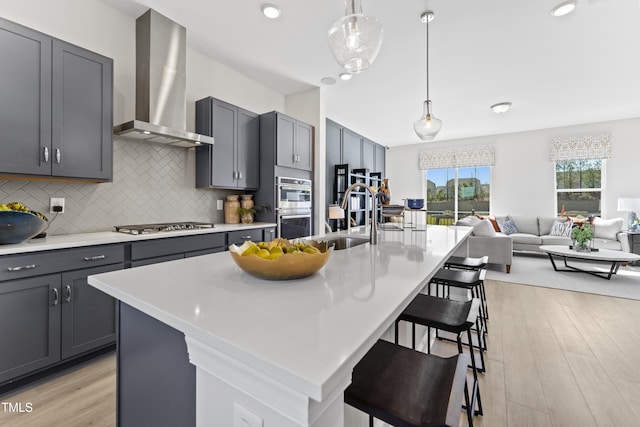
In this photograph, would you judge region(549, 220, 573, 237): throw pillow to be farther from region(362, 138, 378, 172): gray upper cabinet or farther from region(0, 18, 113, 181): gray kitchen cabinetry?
region(0, 18, 113, 181): gray kitchen cabinetry

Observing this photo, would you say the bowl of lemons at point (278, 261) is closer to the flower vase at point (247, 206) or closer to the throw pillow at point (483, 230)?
the flower vase at point (247, 206)

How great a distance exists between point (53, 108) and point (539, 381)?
366 cm

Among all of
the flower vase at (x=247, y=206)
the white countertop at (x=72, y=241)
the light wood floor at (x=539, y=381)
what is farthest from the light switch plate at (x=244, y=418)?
the flower vase at (x=247, y=206)

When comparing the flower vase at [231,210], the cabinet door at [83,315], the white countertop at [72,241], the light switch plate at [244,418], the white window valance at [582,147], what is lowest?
the cabinet door at [83,315]

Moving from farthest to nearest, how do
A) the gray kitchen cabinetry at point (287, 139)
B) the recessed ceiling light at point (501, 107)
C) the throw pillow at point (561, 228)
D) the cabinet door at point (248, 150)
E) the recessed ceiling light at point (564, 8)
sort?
the throw pillow at point (561, 228)
the recessed ceiling light at point (501, 107)
the gray kitchen cabinetry at point (287, 139)
the cabinet door at point (248, 150)
the recessed ceiling light at point (564, 8)

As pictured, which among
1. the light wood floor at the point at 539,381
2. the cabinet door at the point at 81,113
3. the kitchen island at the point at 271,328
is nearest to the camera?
the kitchen island at the point at 271,328

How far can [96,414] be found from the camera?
1531 millimetres

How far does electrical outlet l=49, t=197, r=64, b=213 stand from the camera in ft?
7.05

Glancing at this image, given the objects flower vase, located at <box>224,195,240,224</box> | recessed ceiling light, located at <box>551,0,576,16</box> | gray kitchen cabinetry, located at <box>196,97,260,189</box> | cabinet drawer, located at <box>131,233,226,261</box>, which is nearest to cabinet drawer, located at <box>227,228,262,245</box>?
cabinet drawer, located at <box>131,233,226,261</box>

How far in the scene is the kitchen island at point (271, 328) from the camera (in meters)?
0.47

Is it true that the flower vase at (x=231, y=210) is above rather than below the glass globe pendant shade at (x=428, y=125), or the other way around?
below

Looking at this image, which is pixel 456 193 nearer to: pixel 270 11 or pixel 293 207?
pixel 293 207

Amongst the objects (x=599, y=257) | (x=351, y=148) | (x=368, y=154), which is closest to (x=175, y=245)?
(x=351, y=148)

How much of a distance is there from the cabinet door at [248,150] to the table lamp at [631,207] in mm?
6276
